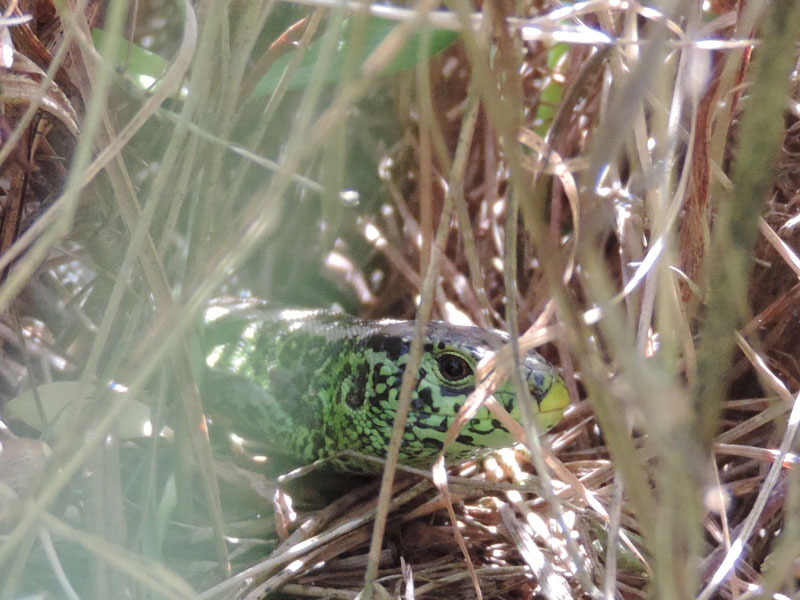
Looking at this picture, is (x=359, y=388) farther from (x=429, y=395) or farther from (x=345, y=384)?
(x=429, y=395)

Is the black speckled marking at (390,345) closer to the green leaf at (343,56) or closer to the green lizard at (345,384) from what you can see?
the green lizard at (345,384)

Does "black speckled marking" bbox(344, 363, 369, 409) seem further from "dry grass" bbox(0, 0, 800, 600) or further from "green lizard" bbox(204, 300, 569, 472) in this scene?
"dry grass" bbox(0, 0, 800, 600)

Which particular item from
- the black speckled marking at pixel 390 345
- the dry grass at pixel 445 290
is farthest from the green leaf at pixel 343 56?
the black speckled marking at pixel 390 345

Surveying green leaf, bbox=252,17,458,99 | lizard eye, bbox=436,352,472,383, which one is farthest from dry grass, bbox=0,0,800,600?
lizard eye, bbox=436,352,472,383

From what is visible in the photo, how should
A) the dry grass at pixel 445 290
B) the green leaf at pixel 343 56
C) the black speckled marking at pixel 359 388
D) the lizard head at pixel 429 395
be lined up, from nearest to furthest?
1. the dry grass at pixel 445 290
2. the lizard head at pixel 429 395
3. the green leaf at pixel 343 56
4. the black speckled marking at pixel 359 388

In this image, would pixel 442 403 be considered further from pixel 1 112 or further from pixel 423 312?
pixel 1 112

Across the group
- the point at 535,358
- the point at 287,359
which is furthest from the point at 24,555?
the point at 287,359

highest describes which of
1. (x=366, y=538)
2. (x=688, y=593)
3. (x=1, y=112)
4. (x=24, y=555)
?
(x=1, y=112)
